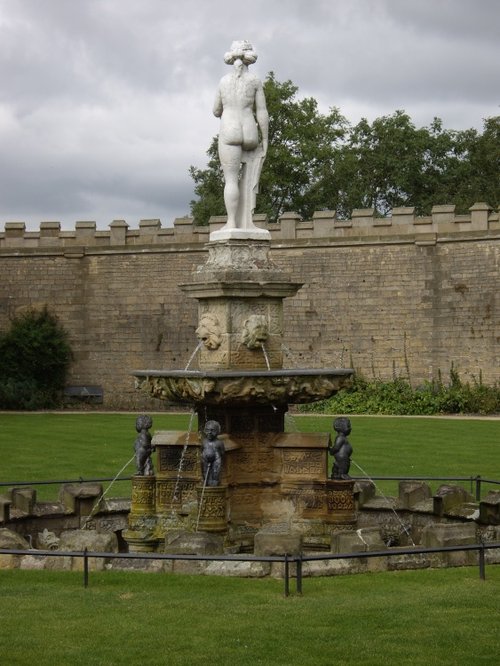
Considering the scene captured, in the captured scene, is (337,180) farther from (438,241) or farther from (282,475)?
(282,475)

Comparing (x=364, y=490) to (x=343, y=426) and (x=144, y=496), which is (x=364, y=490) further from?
(x=144, y=496)

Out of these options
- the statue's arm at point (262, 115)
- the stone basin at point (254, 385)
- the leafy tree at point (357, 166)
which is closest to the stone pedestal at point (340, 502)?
the stone basin at point (254, 385)

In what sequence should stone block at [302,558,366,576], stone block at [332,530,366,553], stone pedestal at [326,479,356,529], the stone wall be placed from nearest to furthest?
stone block at [302,558,366,576] < stone block at [332,530,366,553] < stone pedestal at [326,479,356,529] < the stone wall

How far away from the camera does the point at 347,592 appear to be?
1048cm

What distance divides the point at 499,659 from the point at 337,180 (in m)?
44.2

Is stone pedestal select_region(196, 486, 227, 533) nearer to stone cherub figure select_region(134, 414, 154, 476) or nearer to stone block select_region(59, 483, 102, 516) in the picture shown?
stone cherub figure select_region(134, 414, 154, 476)

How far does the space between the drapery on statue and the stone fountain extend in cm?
2

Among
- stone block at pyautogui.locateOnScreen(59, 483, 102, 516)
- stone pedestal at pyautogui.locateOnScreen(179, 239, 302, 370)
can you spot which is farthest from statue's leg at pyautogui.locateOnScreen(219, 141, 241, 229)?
stone block at pyautogui.locateOnScreen(59, 483, 102, 516)

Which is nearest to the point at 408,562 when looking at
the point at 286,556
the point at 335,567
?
the point at 335,567

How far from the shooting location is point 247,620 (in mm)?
9516

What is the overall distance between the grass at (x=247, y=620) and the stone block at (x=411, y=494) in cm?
375

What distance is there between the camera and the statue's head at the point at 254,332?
43.4ft

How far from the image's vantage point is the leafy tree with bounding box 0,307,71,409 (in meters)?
35.5

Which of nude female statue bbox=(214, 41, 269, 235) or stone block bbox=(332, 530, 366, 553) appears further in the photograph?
nude female statue bbox=(214, 41, 269, 235)
